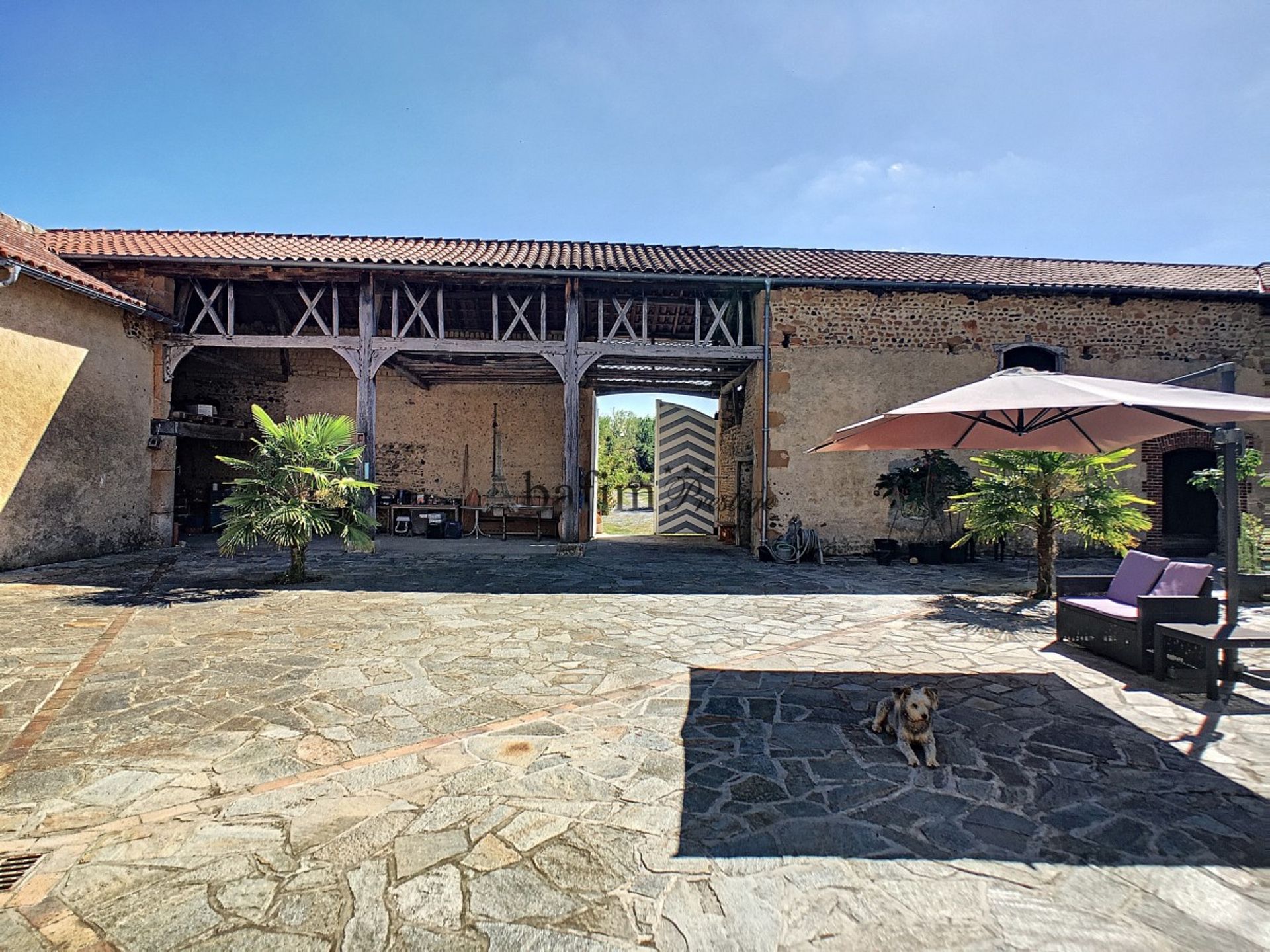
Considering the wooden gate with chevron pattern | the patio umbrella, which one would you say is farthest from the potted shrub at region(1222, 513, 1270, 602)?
the wooden gate with chevron pattern

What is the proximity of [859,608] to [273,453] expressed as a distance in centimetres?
701

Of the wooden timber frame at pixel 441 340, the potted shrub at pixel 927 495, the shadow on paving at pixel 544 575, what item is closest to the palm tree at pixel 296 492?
the shadow on paving at pixel 544 575

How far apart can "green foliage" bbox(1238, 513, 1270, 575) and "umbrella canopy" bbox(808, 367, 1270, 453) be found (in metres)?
4.31

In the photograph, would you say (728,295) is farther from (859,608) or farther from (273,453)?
(273,453)

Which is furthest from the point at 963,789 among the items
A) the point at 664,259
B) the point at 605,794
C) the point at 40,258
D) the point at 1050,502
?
the point at 40,258

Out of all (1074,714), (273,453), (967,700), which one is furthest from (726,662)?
(273,453)

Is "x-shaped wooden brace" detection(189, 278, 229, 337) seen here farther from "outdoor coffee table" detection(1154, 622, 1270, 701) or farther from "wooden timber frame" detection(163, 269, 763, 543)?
"outdoor coffee table" detection(1154, 622, 1270, 701)

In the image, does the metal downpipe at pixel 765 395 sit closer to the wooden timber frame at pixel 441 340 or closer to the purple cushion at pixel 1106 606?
the wooden timber frame at pixel 441 340

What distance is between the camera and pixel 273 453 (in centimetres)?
761

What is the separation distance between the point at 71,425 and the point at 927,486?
43.6 ft

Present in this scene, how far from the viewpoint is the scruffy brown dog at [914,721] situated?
303cm

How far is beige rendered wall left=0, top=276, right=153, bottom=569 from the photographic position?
831cm

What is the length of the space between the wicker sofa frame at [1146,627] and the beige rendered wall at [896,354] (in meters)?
6.21

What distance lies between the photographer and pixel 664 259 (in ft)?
38.0
